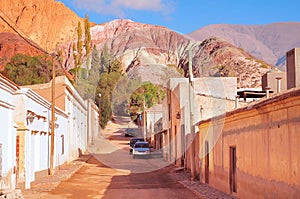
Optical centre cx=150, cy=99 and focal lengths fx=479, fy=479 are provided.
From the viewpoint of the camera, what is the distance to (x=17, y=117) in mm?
16859

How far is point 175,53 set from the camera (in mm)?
76188

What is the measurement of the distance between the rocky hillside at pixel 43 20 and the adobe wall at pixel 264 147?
163 m

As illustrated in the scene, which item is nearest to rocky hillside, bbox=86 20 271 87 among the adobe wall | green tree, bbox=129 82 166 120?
green tree, bbox=129 82 166 120

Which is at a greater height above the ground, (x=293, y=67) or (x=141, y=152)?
(x=293, y=67)

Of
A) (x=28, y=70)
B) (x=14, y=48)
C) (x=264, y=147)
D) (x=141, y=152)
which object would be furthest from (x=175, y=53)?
(x=264, y=147)

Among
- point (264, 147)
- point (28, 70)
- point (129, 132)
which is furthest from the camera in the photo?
point (129, 132)

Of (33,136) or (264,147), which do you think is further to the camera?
(33,136)

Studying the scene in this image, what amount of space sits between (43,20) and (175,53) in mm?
114357

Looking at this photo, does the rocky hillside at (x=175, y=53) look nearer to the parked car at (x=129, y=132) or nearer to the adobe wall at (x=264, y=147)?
the parked car at (x=129, y=132)

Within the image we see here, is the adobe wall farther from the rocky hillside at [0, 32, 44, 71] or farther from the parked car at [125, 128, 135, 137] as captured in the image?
the rocky hillside at [0, 32, 44, 71]

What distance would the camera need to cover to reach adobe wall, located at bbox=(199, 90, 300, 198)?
9.07m

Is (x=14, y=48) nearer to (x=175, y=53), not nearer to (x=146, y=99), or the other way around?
(x=175, y=53)

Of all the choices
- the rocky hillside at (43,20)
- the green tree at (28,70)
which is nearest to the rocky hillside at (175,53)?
the green tree at (28,70)

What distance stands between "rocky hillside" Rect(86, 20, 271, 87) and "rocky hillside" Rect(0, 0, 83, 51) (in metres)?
13.4
